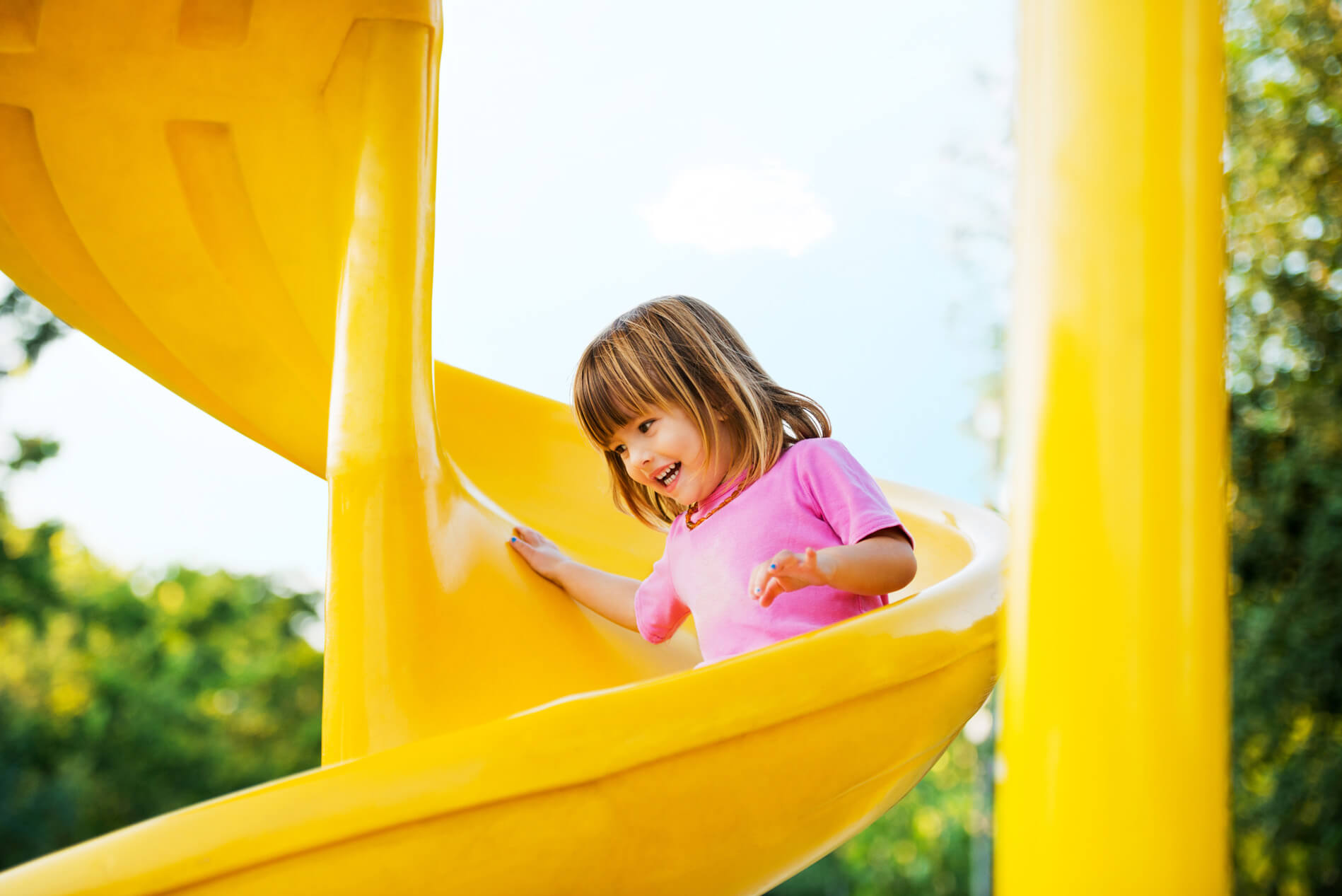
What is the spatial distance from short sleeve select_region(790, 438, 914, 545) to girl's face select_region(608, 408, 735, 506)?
0.31 feet

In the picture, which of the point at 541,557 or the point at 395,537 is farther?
the point at 541,557

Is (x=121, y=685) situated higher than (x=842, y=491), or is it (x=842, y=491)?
(x=842, y=491)

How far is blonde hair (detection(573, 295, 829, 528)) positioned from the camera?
51.5 inches

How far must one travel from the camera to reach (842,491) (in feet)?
3.97

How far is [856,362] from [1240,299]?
531 cm

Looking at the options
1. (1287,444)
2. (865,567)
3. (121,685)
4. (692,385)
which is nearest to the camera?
(865,567)

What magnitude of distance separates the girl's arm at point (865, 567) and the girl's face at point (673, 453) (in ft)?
0.67

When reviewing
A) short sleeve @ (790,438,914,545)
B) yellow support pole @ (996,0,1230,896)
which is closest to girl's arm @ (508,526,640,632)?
short sleeve @ (790,438,914,545)

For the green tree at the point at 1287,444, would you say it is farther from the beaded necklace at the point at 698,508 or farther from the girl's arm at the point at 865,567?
the girl's arm at the point at 865,567

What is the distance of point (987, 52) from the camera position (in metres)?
7.71

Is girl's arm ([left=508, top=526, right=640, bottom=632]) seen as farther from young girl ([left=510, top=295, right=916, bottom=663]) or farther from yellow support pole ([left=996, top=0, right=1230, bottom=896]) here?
yellow support pole ([left=996, top=0, right=1230, bottom=896])

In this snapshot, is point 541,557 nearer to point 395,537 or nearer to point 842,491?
point 395,537

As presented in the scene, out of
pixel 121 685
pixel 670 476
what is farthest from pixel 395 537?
pixel 121 685

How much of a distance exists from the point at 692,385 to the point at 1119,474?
0.84 metres
